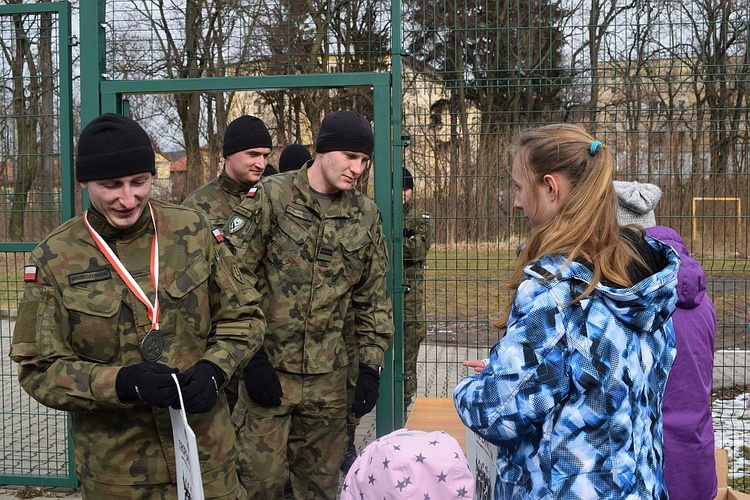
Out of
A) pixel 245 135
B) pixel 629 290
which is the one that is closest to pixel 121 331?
pixel 629 290

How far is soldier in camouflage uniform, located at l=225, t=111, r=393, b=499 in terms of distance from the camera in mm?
3730

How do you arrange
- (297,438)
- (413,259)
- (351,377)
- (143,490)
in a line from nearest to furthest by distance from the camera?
(143,490), (297,438), (351,377), (413,259)

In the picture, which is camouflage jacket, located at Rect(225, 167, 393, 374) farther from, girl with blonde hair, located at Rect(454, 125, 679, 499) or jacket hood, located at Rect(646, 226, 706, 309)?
girl with blonde hair, located at Rect(454, 125, 679, 499)

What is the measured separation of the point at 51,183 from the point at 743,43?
421 centimetres

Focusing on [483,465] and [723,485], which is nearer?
[483,465]

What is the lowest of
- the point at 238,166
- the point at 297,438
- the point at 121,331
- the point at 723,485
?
the point at 723,485

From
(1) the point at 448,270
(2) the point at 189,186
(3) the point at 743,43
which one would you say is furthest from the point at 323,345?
(2) the point at 189,186

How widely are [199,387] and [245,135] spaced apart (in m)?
2.62

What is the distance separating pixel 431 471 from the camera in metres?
2.13

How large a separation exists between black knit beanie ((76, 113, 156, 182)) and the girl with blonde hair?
129 cm

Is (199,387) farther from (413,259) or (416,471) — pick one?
(413,259)

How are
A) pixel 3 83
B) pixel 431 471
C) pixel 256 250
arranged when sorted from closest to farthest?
1. pixel 431 471
2. pixel 256 250
3. pixel 3 83

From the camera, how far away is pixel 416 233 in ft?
16.1

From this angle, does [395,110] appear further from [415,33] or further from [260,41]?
[260,41]
